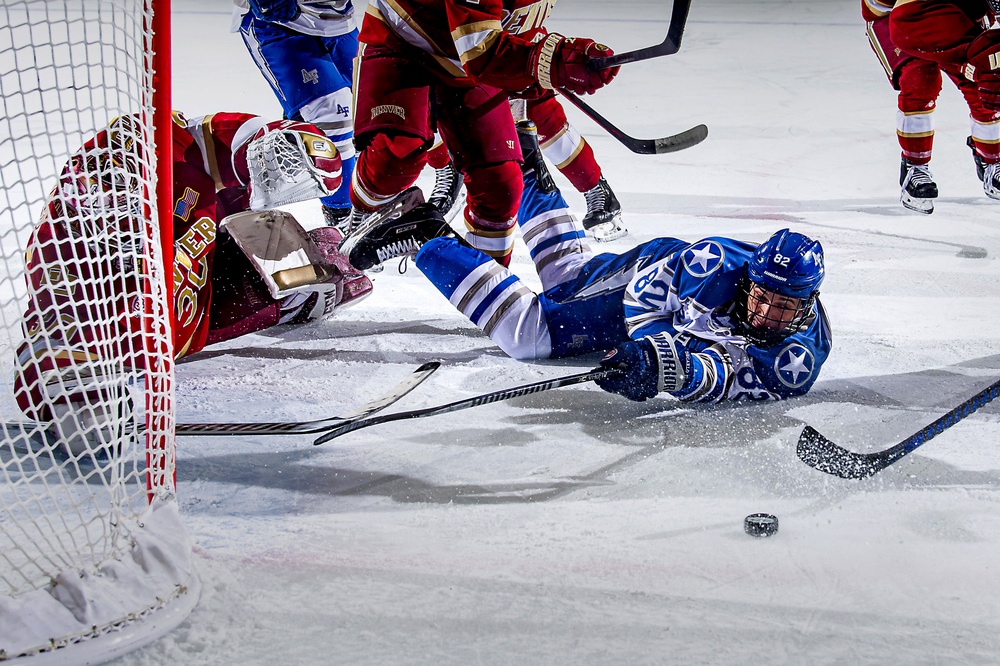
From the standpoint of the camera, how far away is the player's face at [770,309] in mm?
2299

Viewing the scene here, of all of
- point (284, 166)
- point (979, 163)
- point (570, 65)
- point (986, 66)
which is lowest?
point (979, 163)

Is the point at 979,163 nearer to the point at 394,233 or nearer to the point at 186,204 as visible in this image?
the point at 394,233

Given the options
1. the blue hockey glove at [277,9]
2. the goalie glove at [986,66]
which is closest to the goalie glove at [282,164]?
the blue hockey glove at [277,9]

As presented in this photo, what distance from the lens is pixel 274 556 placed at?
5.70 feet

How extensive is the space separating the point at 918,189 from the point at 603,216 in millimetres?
1461

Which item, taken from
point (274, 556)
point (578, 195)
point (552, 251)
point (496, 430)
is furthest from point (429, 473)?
point (578, 195)

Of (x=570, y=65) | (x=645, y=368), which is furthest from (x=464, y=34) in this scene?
(x=645, y=368)

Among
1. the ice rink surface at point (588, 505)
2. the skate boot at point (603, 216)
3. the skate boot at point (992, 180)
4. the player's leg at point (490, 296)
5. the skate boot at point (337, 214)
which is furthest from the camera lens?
the skate boot at point (992, 180)

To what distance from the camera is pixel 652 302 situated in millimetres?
2514

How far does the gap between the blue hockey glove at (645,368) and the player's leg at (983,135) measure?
269cm

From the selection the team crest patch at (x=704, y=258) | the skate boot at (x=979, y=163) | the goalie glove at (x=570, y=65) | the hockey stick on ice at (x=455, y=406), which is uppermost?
the goalie glove at (x=570, y=65)

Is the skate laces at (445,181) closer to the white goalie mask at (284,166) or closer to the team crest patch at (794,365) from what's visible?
the white goalie mask at (284,166)

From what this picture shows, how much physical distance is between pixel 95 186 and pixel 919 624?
1.73m

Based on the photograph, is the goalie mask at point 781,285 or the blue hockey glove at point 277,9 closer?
the goalie mask at point 781,285
